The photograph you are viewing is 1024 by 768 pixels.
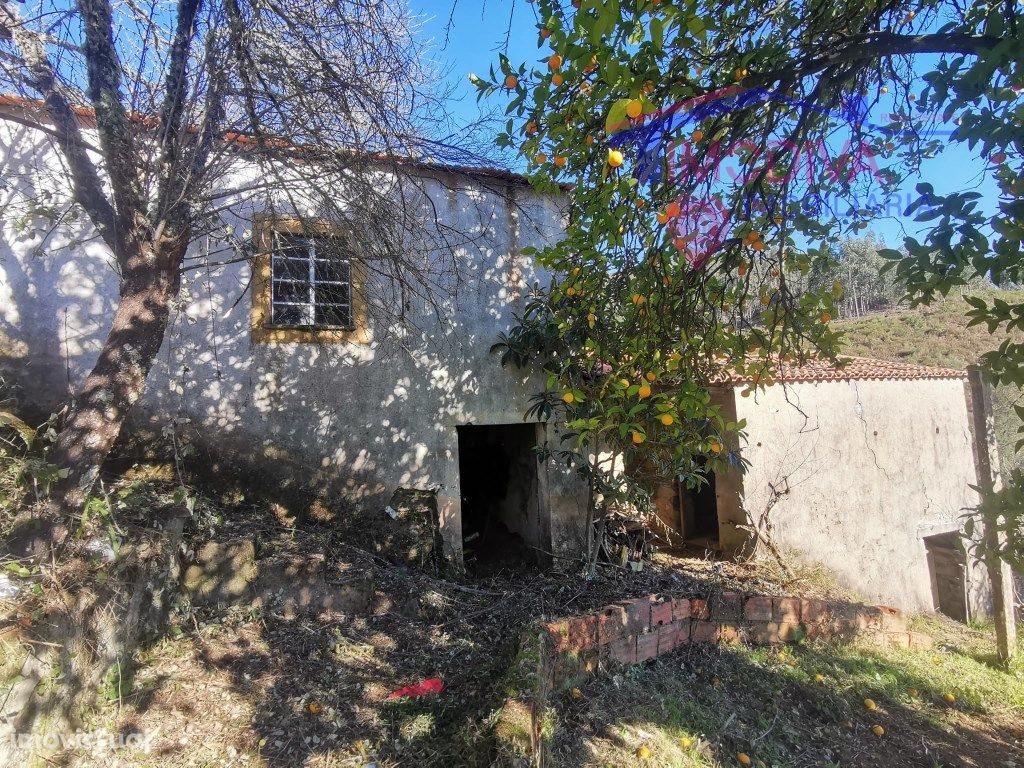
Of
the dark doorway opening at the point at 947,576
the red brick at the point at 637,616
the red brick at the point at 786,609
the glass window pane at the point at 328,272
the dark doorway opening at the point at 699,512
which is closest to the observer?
the red brick at the point at 637,616

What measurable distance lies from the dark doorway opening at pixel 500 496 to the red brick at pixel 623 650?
266cm

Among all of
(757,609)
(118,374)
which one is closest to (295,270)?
(118,374)

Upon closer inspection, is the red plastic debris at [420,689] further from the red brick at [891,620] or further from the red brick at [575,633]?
the red brick at [891,620]

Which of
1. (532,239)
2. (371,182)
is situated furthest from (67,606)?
(532,239)

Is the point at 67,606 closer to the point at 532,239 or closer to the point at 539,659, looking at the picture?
the point at 539,659

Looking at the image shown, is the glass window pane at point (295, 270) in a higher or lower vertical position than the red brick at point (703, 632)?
higher

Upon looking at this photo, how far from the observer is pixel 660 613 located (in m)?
4.25

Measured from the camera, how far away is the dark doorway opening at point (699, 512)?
29.5 feet

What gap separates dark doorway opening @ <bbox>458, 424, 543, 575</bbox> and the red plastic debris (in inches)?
122

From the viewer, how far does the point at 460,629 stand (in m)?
4.29

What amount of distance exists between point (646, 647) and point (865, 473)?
6.36 metres

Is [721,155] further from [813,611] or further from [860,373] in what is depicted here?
[860,373]

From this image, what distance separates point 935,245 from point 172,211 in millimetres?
4123

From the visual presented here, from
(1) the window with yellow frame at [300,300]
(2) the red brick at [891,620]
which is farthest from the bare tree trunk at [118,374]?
(2) the red brick at [891,620]
